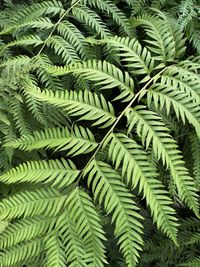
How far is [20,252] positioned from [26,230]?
177 mm

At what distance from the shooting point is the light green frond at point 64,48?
277 centimetres

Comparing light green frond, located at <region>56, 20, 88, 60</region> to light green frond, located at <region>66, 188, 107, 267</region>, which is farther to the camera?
light green frond, located at <region>56, 20, 88, 60</region>

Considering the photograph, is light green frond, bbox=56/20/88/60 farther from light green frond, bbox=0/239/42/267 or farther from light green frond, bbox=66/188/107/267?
light green frond, bbox=0/239/42/267

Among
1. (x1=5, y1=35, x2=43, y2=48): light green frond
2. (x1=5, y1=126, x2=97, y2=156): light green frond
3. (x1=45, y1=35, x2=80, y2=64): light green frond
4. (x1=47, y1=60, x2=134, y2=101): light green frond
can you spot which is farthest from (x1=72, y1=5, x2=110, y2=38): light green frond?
(x1=5, y1=126, x2=97, y2=156): light green frond

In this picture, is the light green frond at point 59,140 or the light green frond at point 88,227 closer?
the light green frond at point 88,227

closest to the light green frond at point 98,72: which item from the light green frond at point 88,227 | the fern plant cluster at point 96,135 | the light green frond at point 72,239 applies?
the fern plant cluster at point 96,135

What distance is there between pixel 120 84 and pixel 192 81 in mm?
474

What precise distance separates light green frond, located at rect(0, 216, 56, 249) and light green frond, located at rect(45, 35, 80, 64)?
1.14m

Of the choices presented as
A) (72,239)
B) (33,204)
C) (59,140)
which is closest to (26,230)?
(33,204)

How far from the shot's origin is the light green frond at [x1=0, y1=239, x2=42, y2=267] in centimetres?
229

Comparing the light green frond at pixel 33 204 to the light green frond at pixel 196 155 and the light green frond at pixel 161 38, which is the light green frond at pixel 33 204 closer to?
the light green frond at pixel 196 155

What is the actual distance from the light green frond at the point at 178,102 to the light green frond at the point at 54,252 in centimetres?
99

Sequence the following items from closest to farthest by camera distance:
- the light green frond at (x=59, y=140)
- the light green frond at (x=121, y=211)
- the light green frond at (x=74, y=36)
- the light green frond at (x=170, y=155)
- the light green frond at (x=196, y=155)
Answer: the light green frond at (x=121, y=211) → the light green frond at (x=170, y=155) → the light green frond at (x=59, y=140) → the light green frond at (x=196, y=155) → the light green frond at (x=74, y=36)

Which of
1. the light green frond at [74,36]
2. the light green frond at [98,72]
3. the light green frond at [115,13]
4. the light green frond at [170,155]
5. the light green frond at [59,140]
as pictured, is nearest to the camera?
the light green frond at [170,155]
